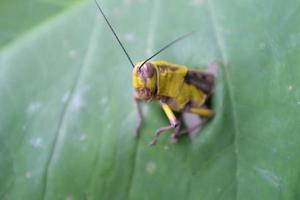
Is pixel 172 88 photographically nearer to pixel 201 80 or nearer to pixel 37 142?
pixel 201 80

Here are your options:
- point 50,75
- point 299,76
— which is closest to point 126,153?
point 50,75

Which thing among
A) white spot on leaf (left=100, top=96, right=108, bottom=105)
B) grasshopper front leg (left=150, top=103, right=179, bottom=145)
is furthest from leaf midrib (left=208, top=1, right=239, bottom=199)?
white spot on leaf (left=100, top=96, right=108, bottom=105)

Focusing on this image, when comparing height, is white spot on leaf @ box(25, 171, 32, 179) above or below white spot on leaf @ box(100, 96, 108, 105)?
below

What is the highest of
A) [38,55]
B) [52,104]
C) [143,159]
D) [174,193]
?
[38,55]

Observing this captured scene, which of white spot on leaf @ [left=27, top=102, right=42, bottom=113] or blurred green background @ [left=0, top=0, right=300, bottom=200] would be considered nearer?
blurred green background @ [left=0, top=0, right=300, bottom=200]

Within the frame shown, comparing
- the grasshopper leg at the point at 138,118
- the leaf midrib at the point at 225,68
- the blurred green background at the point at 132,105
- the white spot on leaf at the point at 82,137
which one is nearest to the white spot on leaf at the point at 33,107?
the blurred green background at the point at 132,105

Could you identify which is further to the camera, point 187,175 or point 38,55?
point 38,55

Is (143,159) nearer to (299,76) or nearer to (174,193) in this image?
(174,193)

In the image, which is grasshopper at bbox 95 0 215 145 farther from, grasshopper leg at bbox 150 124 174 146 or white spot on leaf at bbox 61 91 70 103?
white spot on leaf at bbox 61 91 70 103

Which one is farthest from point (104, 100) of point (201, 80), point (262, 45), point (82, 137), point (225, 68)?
point (262, 45)
